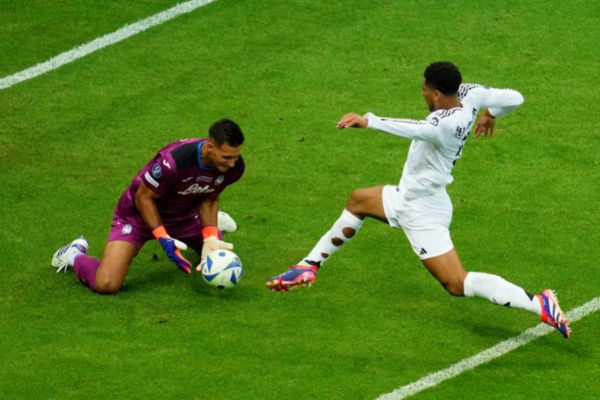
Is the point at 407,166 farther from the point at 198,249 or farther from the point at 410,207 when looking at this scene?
the point at 198,249

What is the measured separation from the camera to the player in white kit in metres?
10.1

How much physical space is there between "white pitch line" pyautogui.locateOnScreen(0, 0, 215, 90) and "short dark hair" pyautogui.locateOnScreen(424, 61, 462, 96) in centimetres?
661

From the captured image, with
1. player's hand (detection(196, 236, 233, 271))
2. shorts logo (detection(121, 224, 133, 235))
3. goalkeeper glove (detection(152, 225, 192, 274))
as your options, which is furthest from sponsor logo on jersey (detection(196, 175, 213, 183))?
shorts logo (detection(121, 224, 133, 235))

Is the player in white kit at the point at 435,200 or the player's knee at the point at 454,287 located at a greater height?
the player in white kit at the point at 435,200

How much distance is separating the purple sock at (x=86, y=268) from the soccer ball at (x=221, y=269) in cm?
94

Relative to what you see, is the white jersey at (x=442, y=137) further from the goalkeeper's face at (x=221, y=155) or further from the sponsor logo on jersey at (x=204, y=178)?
the sponsor logo on jersey at (x=204, y=178)

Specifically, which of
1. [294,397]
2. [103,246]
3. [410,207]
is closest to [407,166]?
[410,207]

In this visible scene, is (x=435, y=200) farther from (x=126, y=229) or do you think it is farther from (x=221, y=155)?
(x=126, y=229)

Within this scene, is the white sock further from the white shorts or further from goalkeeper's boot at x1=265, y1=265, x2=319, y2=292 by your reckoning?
goalkeeper's boot at x1=265, y1=265, x2=319, y2=292

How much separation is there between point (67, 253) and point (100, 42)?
17.2 feet

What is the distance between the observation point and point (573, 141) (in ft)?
45.3

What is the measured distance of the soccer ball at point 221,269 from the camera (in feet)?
35.9

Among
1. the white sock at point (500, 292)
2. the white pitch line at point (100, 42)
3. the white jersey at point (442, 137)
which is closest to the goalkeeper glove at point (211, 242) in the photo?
the white jersey at point (442, 137)

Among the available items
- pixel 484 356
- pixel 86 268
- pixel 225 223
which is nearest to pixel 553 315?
pixel 484 356
